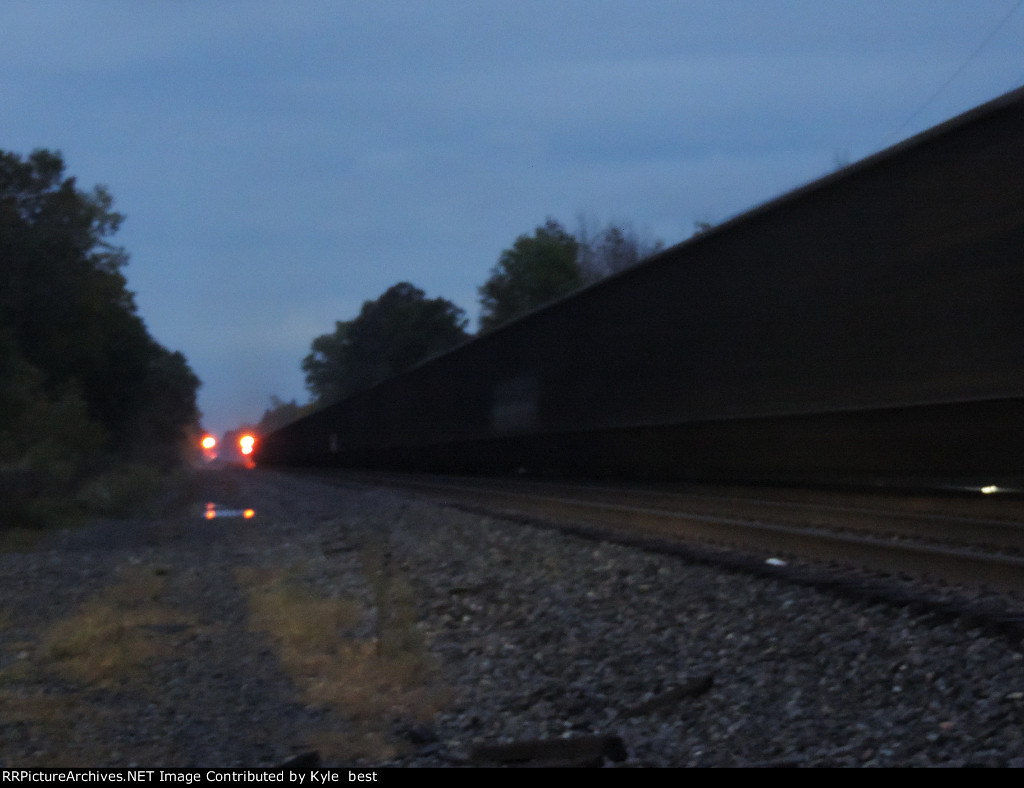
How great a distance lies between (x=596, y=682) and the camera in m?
5.31

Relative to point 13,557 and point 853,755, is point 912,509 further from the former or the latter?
point 13,557

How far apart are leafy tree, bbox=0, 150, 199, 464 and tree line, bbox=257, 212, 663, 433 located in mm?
15939

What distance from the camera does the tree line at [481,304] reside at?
196 ft

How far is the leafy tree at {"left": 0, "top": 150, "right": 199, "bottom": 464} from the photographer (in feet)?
110

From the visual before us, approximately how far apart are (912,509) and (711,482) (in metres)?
5.58

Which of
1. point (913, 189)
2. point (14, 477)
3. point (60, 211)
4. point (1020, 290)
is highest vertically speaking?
point (60, 211)

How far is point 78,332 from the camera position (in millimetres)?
39375

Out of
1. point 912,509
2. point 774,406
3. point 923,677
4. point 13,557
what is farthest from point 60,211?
point 923,677

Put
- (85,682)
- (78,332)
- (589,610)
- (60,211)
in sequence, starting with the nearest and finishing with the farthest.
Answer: (85,682)
(589,610)
(60,211)
(78,332)

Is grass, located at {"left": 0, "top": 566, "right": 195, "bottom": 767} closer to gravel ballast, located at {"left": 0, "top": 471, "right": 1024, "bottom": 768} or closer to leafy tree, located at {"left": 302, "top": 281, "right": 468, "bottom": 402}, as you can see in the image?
gravel ballast, located at {"left": 0, "top": 471, "right": 1024, "bottom": 768}

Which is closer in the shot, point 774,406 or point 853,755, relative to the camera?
point 853,755

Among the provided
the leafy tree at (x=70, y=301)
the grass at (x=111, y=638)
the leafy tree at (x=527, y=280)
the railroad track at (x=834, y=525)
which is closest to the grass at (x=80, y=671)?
the grass at (x=111, y=638)

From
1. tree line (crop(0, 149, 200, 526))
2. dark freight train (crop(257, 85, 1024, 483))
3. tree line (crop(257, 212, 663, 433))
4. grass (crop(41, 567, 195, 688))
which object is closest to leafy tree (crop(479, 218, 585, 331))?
tree line (crop(257, 212, 663, 433))

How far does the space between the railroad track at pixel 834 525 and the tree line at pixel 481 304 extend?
30.2 meters
